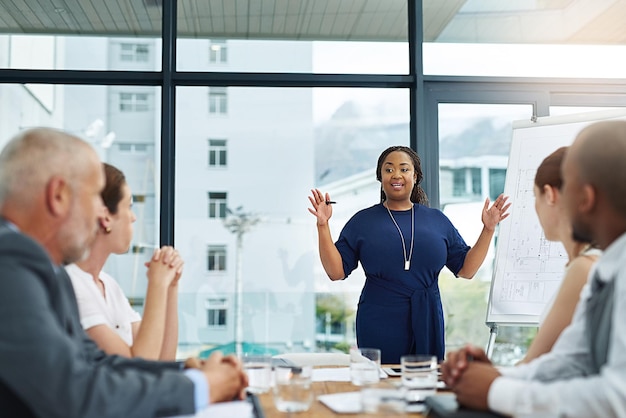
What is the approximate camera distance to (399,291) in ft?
11.5

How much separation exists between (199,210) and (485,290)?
180cm

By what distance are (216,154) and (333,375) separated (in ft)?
8.37

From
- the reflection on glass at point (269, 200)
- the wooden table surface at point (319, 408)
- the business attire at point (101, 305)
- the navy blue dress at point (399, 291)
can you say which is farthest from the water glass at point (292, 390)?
the reflection on glass at point (269, 200)

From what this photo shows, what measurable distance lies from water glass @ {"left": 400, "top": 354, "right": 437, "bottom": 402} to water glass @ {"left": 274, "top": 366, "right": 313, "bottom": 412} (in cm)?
28

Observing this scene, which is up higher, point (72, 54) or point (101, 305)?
point (72, 54)

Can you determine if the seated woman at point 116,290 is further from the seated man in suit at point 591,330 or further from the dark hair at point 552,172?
the dark hair at point 552,172

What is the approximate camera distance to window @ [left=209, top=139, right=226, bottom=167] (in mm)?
4590

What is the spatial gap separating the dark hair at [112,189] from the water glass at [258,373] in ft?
2.01

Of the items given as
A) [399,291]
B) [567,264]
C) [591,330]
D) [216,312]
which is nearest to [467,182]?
[399,291]

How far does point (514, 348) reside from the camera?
4.57m

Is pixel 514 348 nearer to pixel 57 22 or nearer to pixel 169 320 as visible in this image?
pixel 169 320

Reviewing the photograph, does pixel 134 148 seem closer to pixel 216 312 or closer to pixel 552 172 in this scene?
pixel 216 312

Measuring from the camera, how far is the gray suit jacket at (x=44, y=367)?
1.24 metres

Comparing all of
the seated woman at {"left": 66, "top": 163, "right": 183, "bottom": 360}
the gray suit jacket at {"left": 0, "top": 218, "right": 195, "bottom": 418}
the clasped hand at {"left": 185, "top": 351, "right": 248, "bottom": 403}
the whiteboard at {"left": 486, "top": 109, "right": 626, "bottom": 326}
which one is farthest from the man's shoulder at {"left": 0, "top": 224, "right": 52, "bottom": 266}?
the whiteboard at {"left": 486, "top": 109, "right": 626, "bottom": 326}
